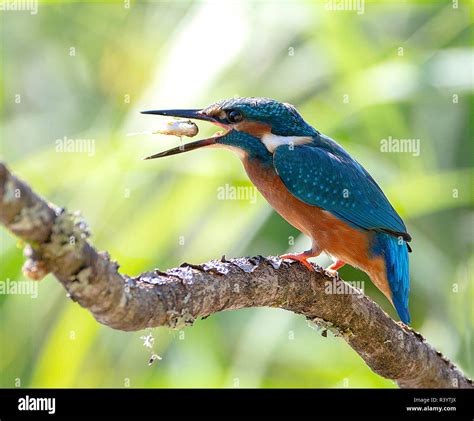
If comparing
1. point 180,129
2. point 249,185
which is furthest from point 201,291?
point 249,185

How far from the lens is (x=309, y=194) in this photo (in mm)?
3318

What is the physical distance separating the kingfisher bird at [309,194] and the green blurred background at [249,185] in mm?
774

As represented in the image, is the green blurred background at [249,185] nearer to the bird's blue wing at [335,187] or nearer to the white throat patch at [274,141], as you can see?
the bird's blue wing at [335,187]

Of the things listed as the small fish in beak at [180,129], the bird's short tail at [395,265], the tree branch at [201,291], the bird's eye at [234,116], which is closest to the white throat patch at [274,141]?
the bird's eye at [234,116]

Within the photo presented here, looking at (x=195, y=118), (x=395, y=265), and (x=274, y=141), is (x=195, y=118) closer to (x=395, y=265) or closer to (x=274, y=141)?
(x=274, y=141)

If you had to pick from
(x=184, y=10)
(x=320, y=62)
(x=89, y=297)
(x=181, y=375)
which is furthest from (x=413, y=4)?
(x=89, y=297)

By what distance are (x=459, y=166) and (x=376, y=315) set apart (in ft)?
7.83

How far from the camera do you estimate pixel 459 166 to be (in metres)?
5.05

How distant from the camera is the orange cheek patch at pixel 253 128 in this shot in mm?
3312

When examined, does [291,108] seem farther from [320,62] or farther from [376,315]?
[320,62]

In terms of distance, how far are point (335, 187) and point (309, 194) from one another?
0.15 meters

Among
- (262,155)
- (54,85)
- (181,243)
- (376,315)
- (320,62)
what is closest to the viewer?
(376,315)

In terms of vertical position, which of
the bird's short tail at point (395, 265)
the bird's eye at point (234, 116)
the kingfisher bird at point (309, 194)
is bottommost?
the bird's short tail at point (395, 265)

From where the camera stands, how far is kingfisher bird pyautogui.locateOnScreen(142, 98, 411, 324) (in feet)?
10.8
